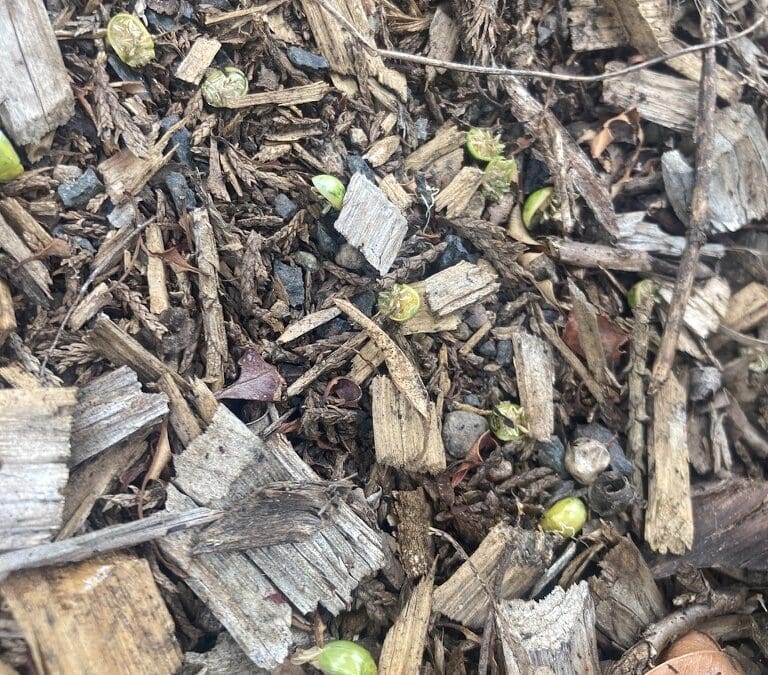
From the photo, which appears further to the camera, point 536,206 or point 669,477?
point 536,206

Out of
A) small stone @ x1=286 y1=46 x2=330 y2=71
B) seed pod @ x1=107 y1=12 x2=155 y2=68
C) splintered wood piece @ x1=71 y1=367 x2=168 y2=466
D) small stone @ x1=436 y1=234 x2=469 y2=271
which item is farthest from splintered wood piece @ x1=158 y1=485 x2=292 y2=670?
small stone @ x1=286 y1=46 x2=330 y2=71

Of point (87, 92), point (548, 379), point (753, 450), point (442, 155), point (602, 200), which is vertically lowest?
point (753, 450)

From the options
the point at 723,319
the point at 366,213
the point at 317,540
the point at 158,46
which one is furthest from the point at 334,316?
the point at 723,319

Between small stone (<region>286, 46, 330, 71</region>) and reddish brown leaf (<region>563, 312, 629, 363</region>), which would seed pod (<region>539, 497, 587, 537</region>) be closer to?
reddish brown leaf (<region>563, 312, 629, 363</region>)

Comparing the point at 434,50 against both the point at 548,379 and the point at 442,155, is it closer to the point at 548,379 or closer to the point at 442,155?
the point at 442,155

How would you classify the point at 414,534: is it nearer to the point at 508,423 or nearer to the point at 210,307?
the point at 508,423

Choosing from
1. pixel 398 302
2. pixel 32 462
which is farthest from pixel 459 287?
pixel 32 462
